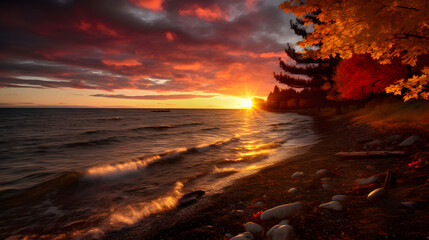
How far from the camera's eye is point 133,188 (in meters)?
8.11

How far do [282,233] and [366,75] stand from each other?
2207 centimetres

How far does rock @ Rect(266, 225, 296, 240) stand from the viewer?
3.14m

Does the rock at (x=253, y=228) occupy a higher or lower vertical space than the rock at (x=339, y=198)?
lower

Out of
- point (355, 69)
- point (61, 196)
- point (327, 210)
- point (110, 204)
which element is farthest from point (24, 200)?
point (355, 69)

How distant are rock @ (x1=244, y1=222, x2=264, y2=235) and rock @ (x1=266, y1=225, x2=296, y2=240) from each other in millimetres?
232

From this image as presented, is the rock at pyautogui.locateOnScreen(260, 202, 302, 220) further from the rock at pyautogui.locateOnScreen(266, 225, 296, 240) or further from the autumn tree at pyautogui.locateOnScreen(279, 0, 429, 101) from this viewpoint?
the autumn tree at pyautogui.locateOnScreen(279, 0, 429, 101)

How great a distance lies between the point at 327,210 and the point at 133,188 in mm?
7186

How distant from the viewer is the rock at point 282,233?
10.3ft

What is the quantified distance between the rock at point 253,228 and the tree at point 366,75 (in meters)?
19.6

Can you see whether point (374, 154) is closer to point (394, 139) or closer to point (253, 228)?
point (394, 139)

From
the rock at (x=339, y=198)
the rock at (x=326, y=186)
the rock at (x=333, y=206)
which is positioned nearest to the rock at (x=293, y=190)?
the rock at (x=326, y=186)

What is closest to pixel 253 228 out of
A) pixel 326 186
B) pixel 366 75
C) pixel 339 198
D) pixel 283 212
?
pixel 283 212

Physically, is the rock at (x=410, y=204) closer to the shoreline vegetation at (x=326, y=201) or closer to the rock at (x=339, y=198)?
the shoreline vegetation at (x=326, y=201)

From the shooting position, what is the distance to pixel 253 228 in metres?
3.57
